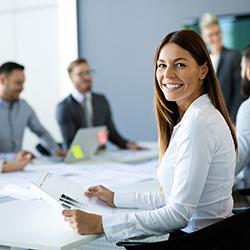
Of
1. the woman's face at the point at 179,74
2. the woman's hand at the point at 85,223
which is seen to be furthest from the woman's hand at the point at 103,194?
the woman's face at the point at 179,74

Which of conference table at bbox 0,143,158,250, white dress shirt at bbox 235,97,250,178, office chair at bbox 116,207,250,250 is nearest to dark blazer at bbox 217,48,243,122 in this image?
conference table at bbox 0,143,158,250

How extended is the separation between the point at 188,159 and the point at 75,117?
9.43 feet

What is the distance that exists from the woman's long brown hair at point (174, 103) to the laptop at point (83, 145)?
1.68m

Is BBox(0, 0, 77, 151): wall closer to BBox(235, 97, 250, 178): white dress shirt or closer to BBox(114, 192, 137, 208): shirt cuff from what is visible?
BBox(235, 97, 250, 178): white dress shirt

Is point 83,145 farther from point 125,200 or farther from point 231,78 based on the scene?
point 231,78

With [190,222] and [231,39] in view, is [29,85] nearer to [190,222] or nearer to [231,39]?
[231,39]

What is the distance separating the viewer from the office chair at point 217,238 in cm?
169

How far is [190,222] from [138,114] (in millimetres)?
Result: 4351

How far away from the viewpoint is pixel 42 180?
7.04ft

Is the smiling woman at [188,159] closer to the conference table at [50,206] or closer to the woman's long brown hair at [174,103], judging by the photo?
the woman's long brown hair at [174,103]

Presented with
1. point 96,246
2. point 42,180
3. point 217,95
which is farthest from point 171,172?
point 96,246

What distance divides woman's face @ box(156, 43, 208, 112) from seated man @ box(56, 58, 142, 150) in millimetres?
2519

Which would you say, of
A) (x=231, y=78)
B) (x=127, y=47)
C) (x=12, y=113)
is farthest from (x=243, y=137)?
(x=127, y=47)

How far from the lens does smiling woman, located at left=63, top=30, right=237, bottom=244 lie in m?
1.88
